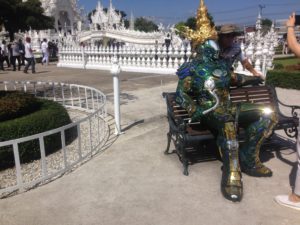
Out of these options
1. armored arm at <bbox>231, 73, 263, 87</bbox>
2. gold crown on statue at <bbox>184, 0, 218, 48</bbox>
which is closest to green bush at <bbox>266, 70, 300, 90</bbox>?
armored arm at <bbox>231, 73, 263, 87</bbox>

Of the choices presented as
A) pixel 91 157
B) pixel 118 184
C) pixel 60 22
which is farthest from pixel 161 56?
pixel 60 22

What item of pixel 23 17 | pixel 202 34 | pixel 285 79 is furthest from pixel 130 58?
pixel 23 17

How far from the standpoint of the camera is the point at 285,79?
1040cm

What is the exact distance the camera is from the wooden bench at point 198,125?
13.1ft

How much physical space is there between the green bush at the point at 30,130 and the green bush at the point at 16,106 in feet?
0.48

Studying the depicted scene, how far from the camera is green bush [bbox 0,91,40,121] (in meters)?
4.93

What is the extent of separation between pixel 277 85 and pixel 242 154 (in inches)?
307

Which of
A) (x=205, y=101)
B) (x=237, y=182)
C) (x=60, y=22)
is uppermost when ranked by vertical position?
(x=60, y=22)

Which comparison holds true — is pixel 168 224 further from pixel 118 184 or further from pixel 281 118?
pixel 281 118

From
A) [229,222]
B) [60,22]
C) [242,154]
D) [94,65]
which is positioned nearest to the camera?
[229,222]

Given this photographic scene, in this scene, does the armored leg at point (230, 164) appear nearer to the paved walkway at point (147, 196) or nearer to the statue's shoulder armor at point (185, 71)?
the paved walkway at point (147, 196)

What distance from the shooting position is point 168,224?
9.84 feet

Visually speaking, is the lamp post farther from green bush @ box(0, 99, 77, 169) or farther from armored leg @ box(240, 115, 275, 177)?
armored leg @ box(240, 115, 275, 177)

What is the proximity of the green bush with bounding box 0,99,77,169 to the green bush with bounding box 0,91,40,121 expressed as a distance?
0.48 feet
